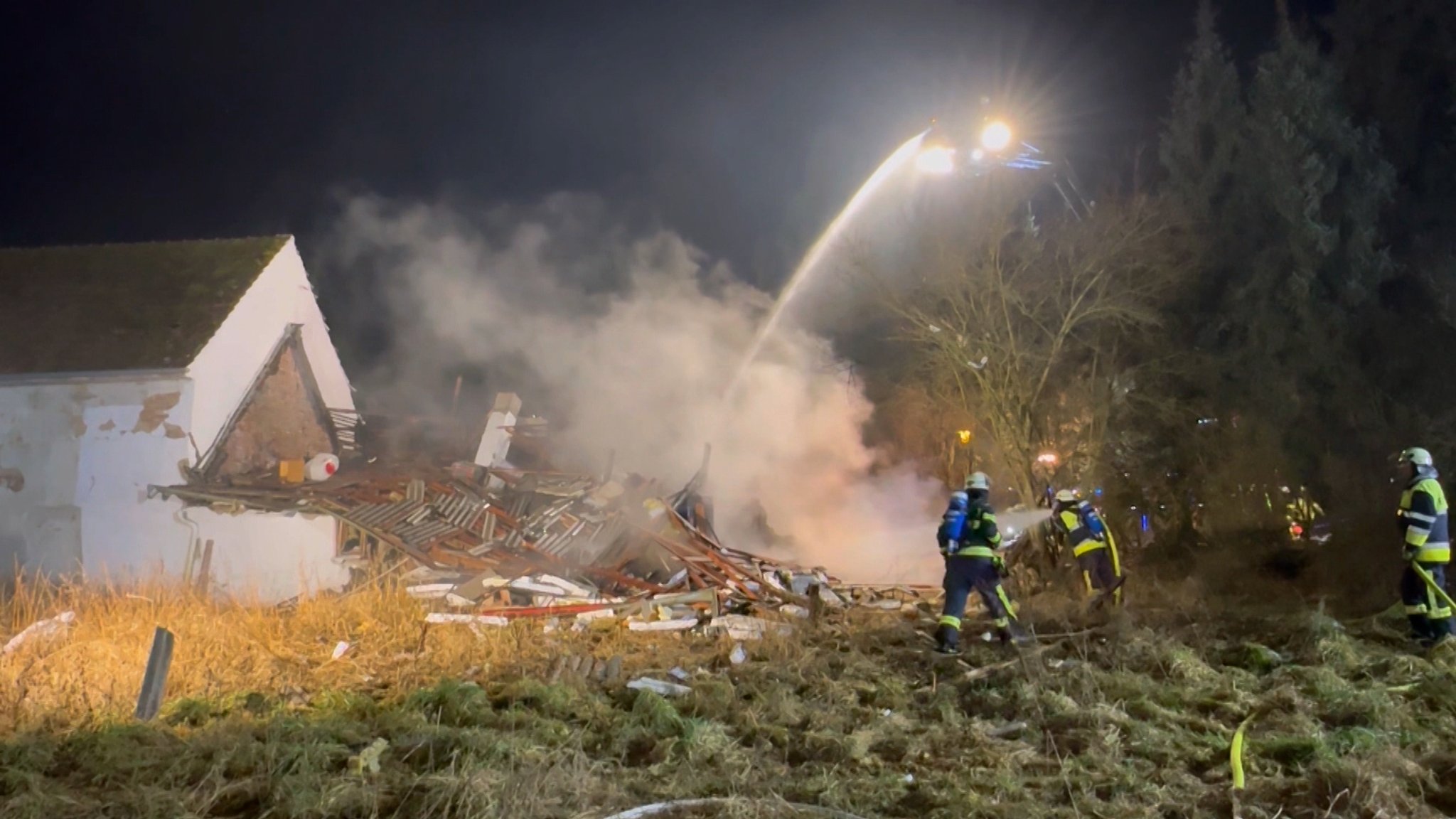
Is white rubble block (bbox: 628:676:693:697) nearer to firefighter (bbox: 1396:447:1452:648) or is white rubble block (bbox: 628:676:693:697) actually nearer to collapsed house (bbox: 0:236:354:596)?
firefighter (bbox: 1396:447:1452:648)

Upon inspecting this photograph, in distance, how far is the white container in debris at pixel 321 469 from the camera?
1498 cm

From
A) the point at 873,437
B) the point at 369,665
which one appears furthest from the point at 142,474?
the point at 873,437

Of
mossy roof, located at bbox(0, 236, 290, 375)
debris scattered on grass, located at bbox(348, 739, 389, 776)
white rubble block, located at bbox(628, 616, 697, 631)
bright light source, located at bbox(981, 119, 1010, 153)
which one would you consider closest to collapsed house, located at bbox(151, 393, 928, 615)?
white rubble block, located at bbox(628, 616, 697, 631)

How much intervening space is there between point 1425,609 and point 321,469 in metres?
14.7

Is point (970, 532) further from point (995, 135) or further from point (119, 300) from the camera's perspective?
point (119, 300)

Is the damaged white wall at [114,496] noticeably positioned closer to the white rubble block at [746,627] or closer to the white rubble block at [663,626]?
the white rubble block at [663,626]

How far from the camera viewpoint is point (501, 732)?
559 cm

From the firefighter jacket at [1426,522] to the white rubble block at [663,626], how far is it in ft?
22.5

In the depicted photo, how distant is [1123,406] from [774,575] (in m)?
6.14

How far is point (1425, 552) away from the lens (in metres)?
7.44

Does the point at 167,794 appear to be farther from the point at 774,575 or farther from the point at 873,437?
the point at 873,437

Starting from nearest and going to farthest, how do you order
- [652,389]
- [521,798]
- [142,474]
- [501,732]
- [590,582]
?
[521,798] → [501,732] → [590,582] → [142,474] → [652,389]

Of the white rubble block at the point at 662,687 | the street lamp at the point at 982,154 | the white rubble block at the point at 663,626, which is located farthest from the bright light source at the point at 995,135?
the white rubble block at the point at 662,687

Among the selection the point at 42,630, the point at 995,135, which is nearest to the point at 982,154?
the point at 995,135
